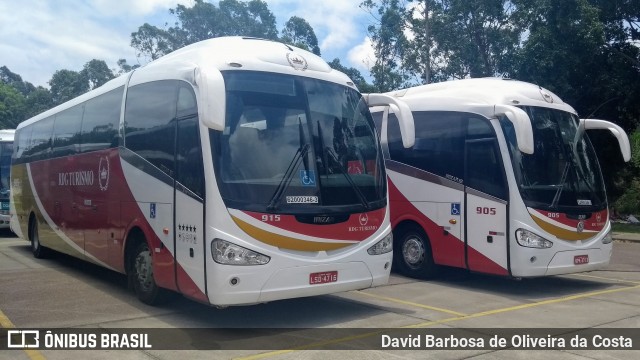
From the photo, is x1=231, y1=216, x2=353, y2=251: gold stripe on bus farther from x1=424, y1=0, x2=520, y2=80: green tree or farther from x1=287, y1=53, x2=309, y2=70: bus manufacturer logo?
x1=424, y1=0, x2=520, y2=80: green tree

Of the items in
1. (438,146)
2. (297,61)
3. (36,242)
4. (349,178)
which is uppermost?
(297,61)

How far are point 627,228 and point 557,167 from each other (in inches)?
662

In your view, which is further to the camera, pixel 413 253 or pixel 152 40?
pixel 152 40

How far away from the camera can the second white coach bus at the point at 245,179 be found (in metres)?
7.07

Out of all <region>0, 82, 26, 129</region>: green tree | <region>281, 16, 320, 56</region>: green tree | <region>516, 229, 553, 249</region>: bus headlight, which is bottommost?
<region>516, 229, 553, 249</region>: bus headlight

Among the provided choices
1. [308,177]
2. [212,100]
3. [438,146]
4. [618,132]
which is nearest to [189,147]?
[212,100]

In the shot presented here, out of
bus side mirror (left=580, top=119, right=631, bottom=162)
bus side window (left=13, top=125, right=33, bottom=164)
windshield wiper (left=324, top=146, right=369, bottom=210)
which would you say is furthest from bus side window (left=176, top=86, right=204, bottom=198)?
bus side window (left=13, top=125, right=33, bottom=164)

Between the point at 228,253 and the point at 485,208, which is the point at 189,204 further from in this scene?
the point at 485,208

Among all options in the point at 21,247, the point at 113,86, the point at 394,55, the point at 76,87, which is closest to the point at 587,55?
the point at 394,55

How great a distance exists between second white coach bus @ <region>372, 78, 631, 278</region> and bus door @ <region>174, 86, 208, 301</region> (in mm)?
4352

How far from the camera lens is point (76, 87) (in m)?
53.7

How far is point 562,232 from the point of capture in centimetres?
992

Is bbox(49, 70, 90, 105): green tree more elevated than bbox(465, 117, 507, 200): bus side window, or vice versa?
bbox(49, 70, 90, 105): green tree

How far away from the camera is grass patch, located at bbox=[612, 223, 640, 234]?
78.2 feet
